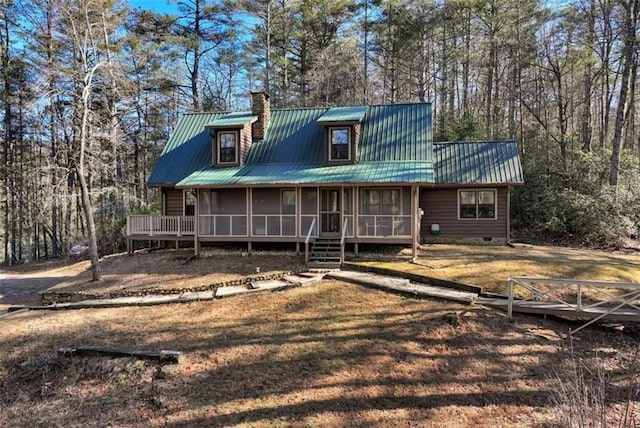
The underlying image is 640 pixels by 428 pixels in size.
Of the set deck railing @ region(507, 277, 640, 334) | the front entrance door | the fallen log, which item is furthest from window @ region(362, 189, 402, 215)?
the fallen log

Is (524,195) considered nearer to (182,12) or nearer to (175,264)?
(175,264)

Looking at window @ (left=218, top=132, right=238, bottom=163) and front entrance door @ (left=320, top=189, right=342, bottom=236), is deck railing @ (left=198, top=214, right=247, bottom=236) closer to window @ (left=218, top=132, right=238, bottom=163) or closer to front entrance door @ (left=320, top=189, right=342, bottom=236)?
window @ (left=218, top=132, right=238, bottom=163)

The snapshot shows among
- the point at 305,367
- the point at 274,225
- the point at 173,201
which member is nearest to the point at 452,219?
the point at 274,225

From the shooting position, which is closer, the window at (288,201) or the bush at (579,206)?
the window at (288,201)

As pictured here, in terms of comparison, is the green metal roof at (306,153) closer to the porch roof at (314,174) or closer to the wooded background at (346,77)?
the porch roof at (314,174)

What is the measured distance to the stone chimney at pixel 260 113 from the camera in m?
17.2

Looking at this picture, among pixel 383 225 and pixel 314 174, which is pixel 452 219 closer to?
pixel 383 225

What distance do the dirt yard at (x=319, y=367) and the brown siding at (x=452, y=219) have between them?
28.1ft

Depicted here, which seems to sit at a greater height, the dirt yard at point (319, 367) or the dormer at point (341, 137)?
the dormer at point (341, 137)

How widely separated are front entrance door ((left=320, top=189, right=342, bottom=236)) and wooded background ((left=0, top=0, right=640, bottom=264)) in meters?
10.4

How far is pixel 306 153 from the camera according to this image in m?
16.2

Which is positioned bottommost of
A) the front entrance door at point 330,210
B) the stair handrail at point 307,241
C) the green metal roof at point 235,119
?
the stair handrail at point 307,241

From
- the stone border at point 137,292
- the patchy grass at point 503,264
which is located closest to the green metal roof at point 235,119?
the stone border at point 137,292

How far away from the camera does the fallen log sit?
654cm
